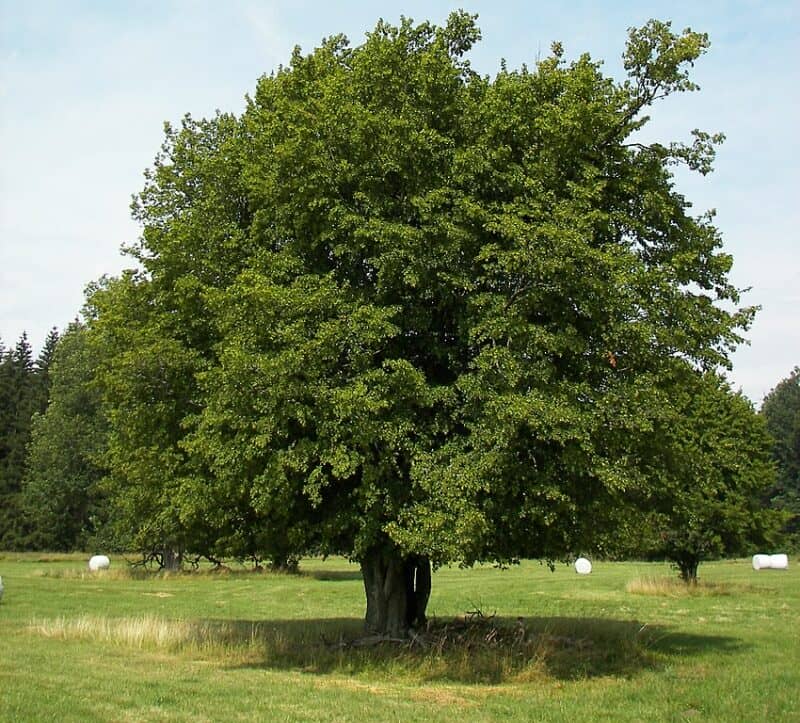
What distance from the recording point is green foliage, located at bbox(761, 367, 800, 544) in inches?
4067

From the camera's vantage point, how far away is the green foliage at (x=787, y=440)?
339ft

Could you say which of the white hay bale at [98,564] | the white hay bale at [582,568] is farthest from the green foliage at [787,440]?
the white hay bale at [98,564]

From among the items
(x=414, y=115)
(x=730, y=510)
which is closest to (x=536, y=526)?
(x=414, y=115)

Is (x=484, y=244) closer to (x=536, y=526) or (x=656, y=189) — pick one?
(x=656, y=189)

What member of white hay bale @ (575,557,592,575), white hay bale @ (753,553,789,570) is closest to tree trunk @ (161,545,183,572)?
white hay bale @ (575,557,592,575)

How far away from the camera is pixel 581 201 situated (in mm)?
16438

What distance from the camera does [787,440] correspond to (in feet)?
404

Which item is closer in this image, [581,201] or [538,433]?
[538,433]

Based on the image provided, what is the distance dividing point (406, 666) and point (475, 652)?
167cm

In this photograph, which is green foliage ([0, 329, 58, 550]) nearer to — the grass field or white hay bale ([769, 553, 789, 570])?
the grass field

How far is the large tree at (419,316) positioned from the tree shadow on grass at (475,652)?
1292 mm

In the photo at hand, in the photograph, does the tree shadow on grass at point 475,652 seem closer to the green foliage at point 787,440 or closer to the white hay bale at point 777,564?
the white hay bale at point 777,564

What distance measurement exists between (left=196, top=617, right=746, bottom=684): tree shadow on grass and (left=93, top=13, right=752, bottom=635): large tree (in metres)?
1.29

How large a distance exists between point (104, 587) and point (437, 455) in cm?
3277
